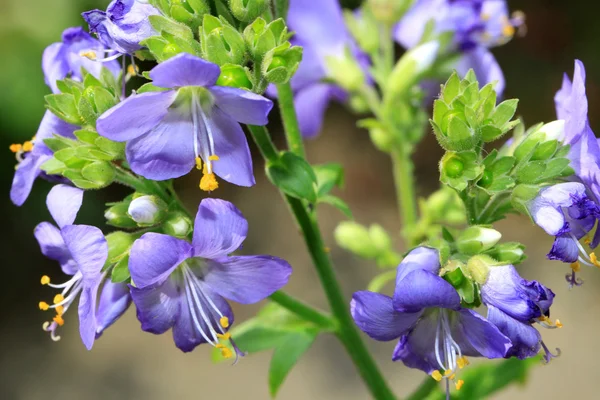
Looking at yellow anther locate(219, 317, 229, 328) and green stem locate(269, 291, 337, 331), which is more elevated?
yellow anther locate(219, 317, 229, 328)

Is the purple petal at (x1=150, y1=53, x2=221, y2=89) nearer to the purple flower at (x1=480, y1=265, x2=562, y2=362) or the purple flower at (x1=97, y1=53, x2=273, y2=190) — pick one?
the purple flower at (x1=97, y1=53, x2=273, y2=190)

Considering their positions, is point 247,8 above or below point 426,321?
above

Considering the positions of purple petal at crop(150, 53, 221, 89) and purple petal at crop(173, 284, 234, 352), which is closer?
purple petal at crop(150, 53, 221, 89)

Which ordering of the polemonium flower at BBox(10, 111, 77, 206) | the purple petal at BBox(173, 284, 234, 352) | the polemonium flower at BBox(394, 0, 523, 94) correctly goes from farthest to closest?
the polemonium flower at BBox(394, 0, 523, 94)
the polemonium flower at BBox(10, 111, 77, 206)
the purple petal at BBox(173, 284, 234, 352)

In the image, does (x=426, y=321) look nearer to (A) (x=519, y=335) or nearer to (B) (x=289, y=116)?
(A) (x=519, y=335)

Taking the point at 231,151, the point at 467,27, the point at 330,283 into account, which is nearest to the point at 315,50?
the point at 467,27

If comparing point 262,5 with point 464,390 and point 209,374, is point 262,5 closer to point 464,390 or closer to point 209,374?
point 464,390

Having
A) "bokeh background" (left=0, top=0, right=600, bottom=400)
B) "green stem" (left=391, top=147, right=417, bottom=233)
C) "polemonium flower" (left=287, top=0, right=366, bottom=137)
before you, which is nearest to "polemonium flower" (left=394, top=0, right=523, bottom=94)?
"polemonium flower" (left=287, top=0, right=366, bottom=137)
